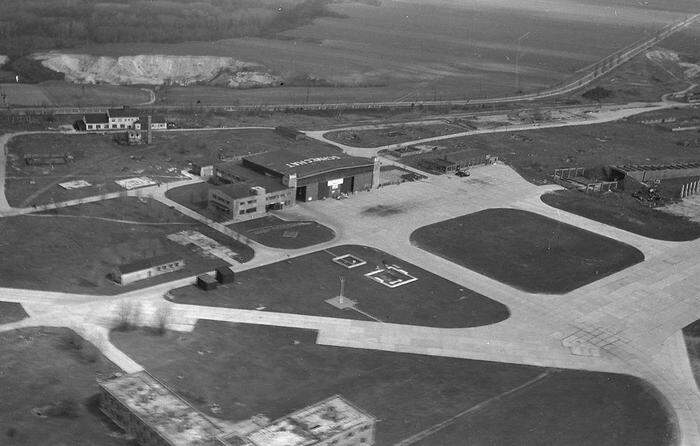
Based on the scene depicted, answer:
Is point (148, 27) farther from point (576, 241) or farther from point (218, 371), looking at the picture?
point (218, 371)

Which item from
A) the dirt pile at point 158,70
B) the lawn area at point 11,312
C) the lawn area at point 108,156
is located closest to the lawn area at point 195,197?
the lawn area at point 108,156

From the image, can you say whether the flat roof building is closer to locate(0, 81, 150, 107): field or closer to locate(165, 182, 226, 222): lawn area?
locate(165, 182, 226, 222): lawn area

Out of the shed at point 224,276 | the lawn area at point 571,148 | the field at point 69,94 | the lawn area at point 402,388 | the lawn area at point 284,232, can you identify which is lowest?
the lawn area at point 402,388

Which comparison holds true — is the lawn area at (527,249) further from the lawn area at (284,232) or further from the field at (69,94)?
the field at (69,94)

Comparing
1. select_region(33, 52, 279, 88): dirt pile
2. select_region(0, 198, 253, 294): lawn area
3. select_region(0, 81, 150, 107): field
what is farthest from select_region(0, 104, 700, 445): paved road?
select_region(33, 52, 279, 88): dirt pile

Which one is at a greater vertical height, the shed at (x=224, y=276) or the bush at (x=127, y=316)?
the shed at (x=224, y=276)

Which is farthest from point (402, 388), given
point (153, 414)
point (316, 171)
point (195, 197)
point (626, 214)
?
point (626, 214)

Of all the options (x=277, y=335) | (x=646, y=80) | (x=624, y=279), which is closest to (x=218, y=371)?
(x=277, y=335)
